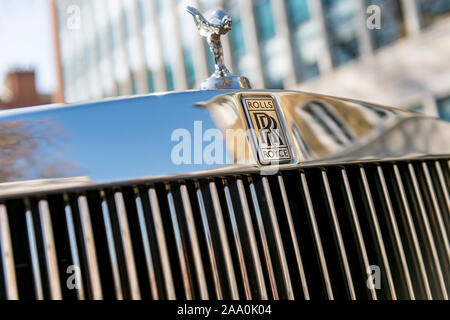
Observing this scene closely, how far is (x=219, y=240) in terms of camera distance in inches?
42.5

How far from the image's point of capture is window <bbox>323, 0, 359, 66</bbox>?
38.5 feet

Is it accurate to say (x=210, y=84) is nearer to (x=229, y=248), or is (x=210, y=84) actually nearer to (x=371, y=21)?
(x=229, y=248)

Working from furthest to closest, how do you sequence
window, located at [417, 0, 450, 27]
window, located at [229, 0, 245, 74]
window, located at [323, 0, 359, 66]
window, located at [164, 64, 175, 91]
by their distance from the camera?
window, located at [164, 64, 175, 91] → window, located at [229, 0, 245, 74] → window, located at [323, 0, 359, 66] → window, located at [417, 0, 450, 27]

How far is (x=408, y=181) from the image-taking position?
145 cm

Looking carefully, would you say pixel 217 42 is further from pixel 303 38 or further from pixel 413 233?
pixel 303 38

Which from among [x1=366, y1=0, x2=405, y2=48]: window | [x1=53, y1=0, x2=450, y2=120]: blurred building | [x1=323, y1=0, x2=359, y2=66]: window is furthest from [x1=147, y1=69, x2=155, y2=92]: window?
[x1=366, y1=0, x2=405, y2=48]: window

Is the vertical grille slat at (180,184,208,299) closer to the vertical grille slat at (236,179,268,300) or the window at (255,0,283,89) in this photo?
the vertical grille slat at (236,179,268,300)

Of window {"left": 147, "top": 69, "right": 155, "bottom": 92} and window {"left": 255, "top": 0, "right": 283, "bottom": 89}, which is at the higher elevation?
window {"left": 147, "top": 69, "right": 155, "bottom": 92}

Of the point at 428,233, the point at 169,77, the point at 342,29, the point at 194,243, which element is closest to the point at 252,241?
the point at 194,243

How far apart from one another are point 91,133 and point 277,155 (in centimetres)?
42

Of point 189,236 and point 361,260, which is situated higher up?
point 189,236

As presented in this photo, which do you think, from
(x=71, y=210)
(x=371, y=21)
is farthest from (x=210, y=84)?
(x=371, y=21)

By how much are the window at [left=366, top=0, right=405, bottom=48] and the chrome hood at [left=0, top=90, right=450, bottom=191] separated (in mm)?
10440

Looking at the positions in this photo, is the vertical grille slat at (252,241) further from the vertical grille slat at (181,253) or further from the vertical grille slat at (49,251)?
the vertical grille slat at (49,251)
